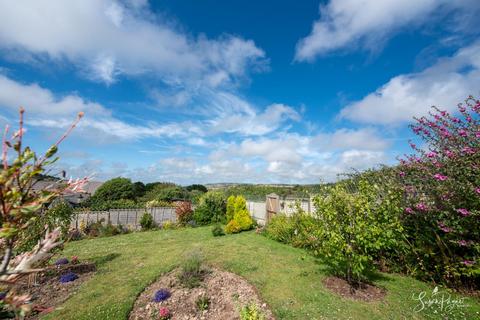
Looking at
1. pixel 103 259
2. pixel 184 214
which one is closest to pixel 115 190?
pixel 184 214

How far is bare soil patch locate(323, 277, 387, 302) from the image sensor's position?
6.00 metres

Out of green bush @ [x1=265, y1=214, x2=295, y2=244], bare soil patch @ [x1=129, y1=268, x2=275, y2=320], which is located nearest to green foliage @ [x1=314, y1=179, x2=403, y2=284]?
bare soil patch @ [x1=129, y1=268, x2=275, y2=320]

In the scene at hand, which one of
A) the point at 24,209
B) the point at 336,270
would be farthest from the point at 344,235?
the point at 24,209

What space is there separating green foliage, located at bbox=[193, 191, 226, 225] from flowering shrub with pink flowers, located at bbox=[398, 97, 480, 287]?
14.8m

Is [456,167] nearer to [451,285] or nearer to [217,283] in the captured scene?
[451,285]

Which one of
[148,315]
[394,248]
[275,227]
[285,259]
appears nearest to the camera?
[148,315]

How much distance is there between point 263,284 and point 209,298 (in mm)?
1482

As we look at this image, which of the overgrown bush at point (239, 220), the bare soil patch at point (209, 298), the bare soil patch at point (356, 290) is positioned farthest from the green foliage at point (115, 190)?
the bare soil patch at point (356, 290)

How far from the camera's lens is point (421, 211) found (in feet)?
22.5

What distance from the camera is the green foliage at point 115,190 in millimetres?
31812

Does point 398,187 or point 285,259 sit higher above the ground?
point 398,187

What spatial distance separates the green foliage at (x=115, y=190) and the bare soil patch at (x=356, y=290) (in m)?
30.4

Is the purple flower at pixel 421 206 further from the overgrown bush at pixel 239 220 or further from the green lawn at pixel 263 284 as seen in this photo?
the overgrown bush at pixel 239 220

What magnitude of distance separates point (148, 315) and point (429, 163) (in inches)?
304
